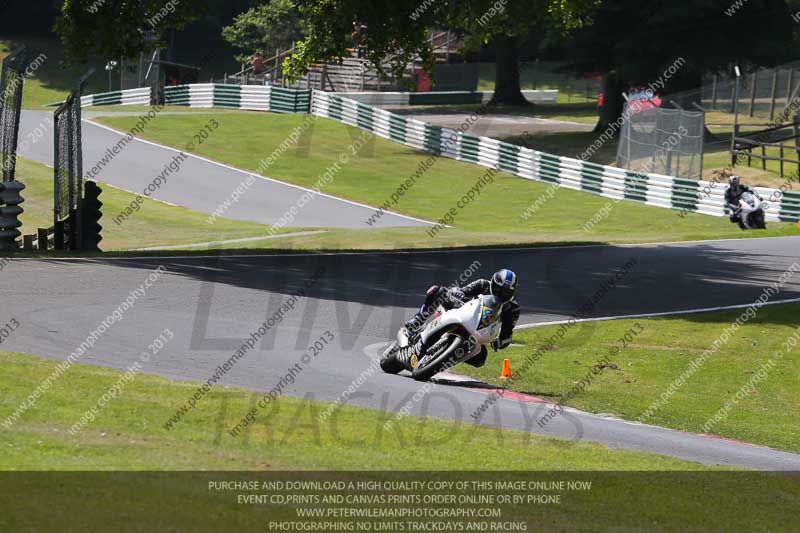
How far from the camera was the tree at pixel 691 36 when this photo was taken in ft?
151

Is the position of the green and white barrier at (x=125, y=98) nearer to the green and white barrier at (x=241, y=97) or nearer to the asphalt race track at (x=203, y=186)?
the green and white barrier at (x=241, y=97)

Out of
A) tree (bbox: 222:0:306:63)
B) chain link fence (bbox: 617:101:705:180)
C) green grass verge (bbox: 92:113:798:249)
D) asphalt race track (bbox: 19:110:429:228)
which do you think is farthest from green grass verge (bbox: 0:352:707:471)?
tree (bbox: 222:0:306:63)

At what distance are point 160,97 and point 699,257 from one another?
42.2 meters

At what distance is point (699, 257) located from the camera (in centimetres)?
2605

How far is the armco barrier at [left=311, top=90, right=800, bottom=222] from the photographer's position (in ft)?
118

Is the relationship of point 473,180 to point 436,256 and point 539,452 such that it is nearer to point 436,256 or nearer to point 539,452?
point 436,256

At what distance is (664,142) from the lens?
128 feet

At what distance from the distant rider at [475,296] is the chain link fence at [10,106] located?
1190cm

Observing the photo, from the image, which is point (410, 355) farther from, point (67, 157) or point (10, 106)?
point (10, 106)

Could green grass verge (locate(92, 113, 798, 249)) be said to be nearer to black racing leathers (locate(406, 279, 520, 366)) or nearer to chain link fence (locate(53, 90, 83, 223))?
chain link fence (locate(53, 90, 83, 223))

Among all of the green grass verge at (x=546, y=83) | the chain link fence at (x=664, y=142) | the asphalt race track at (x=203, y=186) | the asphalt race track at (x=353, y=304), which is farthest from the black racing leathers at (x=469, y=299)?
the green grass verge at (x=546, y=83)

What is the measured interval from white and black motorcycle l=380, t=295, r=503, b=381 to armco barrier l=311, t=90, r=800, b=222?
23115 mm

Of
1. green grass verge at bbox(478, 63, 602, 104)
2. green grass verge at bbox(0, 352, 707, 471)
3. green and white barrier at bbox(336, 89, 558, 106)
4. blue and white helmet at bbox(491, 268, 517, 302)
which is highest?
green grass verge at bbox(478, 63, 602, 104)

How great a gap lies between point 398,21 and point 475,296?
12.7 m
